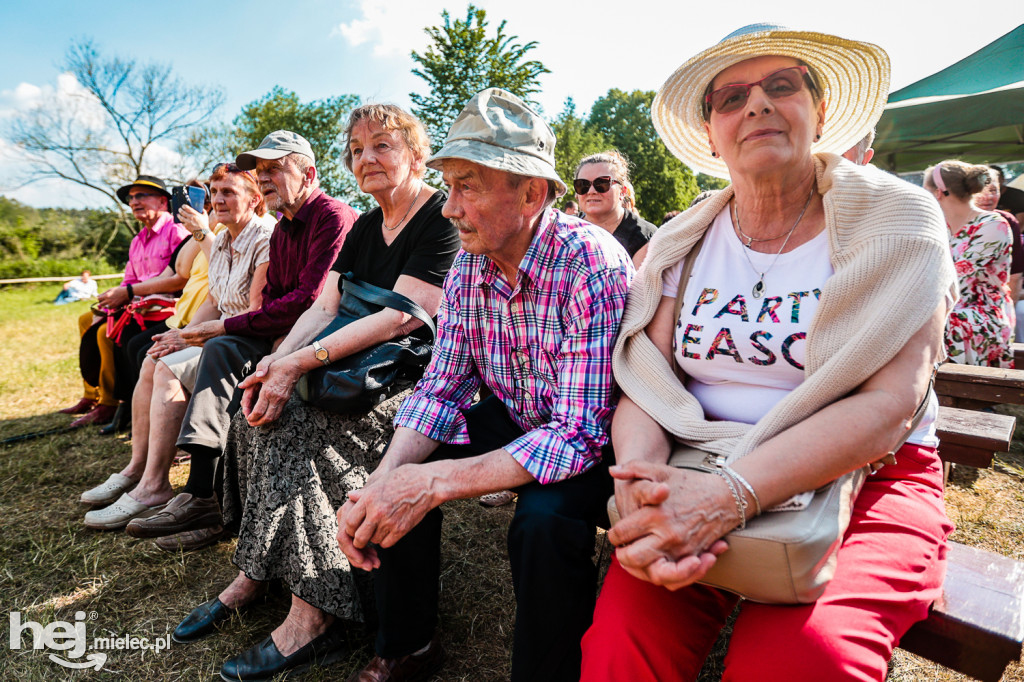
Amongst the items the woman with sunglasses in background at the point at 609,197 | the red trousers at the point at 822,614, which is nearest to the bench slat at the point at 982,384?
the red trousers at the point at 822,614

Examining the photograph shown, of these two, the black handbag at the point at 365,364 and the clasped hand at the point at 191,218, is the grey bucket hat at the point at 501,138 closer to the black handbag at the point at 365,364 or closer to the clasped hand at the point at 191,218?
the black handbag at the point at 365,364

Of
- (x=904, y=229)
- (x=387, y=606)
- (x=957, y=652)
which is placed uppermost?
(x=904, y=229)

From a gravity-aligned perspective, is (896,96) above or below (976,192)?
above

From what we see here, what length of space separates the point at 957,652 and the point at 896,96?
29.4 feet

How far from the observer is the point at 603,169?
13.3ft

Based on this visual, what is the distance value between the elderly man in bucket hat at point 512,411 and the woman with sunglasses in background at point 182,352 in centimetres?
187

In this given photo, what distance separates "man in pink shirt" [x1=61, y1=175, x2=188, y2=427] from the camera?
455 centimetres

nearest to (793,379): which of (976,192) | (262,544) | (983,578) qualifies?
(983,578)

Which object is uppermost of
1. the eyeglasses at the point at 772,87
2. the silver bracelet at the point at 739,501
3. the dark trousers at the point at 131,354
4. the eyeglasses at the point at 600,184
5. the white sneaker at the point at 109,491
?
the eyeglasses at the point at 600,184

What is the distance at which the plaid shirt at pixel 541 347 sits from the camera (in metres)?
1.61

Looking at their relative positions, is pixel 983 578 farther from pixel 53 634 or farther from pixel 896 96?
pixel 896 96

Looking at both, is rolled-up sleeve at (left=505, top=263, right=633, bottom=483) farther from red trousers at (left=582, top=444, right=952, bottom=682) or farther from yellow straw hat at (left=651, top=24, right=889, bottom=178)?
yellow straw hat at (left=651, top=24, right=889, bottom=178)

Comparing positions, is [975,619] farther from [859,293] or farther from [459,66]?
[459,66]

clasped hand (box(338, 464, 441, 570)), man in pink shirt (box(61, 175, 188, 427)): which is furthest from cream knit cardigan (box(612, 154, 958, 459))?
man in pink shirt (box(61, 175, 188, 427))
